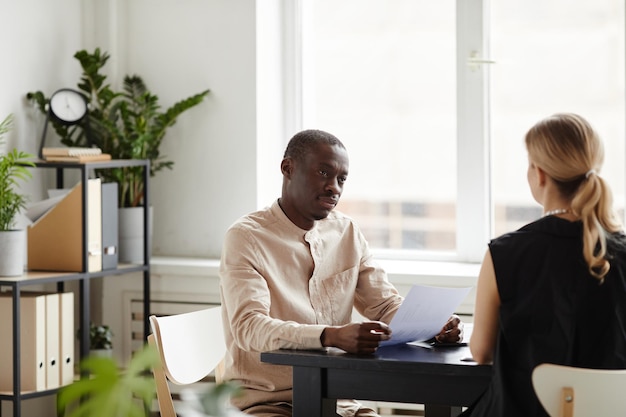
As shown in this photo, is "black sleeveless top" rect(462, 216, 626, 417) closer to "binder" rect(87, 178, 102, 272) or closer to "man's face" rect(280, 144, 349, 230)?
"man's face" rect(280, 144, 349, 230)

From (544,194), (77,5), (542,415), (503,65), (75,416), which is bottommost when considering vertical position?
(542,415)

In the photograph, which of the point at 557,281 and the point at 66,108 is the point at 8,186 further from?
the point at 557,281

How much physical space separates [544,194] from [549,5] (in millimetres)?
1886

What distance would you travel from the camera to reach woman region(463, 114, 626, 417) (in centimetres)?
176

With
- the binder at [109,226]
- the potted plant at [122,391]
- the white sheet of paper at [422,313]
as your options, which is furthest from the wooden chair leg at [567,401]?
the binder at [109,226]

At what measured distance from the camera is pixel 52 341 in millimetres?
3225

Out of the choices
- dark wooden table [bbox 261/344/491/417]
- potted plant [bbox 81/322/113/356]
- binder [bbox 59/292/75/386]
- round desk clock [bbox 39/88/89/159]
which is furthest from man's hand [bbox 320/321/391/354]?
round desk clock [bbox 39/88/89/159]

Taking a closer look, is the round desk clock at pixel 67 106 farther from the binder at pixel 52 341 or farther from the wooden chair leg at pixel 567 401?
the wooden chair leg at pixel 567 401

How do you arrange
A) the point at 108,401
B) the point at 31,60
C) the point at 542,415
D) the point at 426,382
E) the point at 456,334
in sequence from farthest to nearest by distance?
the point at 31,60
the point at 456,334
the point at 426,382
the point at 542,415
the point at 108,401

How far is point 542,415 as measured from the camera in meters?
1.78

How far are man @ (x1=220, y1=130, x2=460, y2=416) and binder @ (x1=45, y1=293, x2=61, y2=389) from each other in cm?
99

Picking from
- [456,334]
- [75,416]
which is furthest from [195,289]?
[75,416]

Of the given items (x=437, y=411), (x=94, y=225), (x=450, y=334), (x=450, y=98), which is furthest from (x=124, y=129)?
(x=450, y=334)

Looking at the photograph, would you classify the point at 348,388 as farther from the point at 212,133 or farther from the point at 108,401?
the point at 212,133
